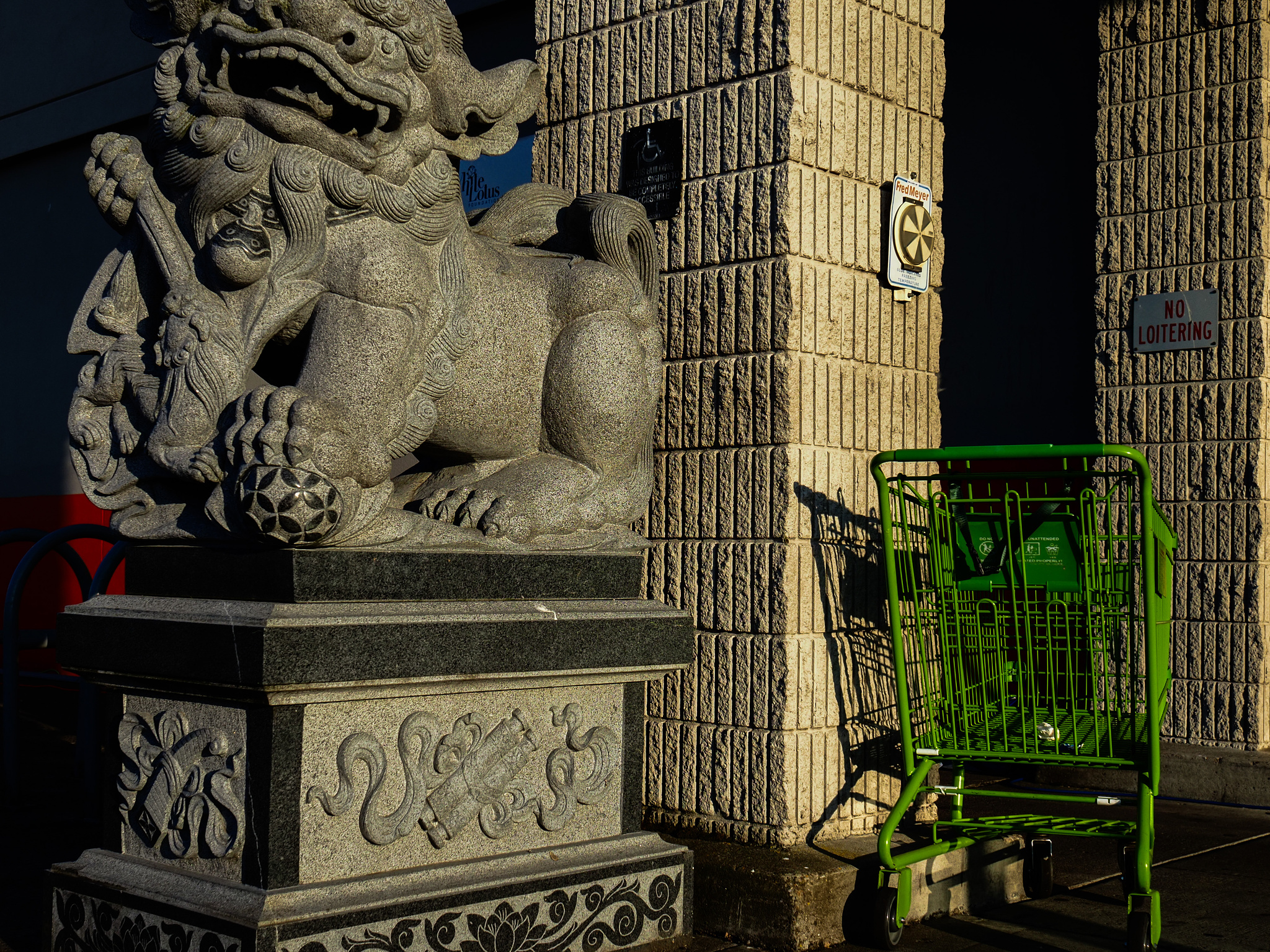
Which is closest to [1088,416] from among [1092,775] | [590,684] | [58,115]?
[1092,775]

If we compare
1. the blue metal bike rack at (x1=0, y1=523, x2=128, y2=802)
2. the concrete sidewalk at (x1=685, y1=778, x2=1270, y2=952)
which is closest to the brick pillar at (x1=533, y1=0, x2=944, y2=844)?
the concrete sidewalk at (x1=685, y1=778, x2=1270, y2=952)

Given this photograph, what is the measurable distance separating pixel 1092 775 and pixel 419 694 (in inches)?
165

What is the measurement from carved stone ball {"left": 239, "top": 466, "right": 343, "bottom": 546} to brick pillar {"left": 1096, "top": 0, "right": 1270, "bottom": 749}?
442cm

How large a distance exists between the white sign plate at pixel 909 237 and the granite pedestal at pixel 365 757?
1.45 m

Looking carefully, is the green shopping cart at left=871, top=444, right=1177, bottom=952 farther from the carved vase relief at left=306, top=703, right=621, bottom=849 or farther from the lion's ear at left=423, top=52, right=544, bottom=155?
the lion's ear at left=423, top=52, right=544, bottom=155

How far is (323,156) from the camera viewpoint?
10.3ft

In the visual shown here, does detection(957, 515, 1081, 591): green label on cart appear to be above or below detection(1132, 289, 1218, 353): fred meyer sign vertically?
below

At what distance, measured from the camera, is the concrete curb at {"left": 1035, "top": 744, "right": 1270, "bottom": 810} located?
5566 millimetres

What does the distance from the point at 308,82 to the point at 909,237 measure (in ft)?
6.60

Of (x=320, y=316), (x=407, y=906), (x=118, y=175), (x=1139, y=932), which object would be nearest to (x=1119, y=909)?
(x=1139, y=932)

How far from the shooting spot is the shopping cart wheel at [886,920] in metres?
3.49

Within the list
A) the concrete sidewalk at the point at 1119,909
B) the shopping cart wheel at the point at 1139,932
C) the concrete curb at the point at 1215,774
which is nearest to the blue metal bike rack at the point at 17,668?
the concrete sidewalk at the point at 1119,909

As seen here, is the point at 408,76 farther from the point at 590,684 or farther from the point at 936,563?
the point at 936,563

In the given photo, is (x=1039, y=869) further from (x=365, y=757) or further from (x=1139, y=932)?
(x=365, y=757)
